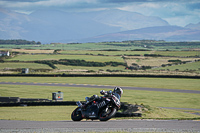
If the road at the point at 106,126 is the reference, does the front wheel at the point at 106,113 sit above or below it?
above

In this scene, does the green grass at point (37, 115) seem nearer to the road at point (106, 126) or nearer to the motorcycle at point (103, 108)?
the road at point (106, 126)

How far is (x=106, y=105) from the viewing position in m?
18.8

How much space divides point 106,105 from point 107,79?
186 ft

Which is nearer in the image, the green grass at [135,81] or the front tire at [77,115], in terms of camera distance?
the front tire at [77,115]

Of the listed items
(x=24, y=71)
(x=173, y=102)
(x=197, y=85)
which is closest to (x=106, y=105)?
(x=173, y=102)

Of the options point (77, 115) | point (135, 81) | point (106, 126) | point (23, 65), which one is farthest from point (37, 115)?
point (23, 65)

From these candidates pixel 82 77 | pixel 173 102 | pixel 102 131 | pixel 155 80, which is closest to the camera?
pixel 102 131

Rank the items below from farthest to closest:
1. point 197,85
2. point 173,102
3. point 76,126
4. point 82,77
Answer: point 82,77 < point 197,85 < point 173,102 < point 76,126

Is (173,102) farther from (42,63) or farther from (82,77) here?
(42,63)

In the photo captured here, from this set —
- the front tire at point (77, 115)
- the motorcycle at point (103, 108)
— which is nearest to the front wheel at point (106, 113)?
the motorcycle at point (103, 108)

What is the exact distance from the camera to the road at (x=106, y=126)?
19141mm

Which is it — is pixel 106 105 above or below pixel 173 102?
above

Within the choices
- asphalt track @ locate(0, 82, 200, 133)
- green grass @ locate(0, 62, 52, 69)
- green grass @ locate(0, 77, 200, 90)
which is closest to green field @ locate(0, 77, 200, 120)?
green grass @ locate(0, 77, 200, 90)

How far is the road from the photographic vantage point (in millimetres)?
19141
